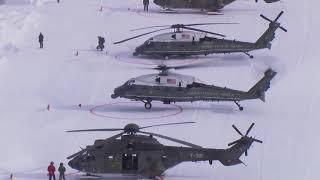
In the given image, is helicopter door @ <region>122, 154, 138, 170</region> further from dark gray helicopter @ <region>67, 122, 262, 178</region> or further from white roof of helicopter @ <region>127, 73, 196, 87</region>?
white roof of helicopter @ <region>127, 73, 196, 87</region>

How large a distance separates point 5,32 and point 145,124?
69.4ft

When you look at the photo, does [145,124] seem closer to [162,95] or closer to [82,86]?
[162,95]

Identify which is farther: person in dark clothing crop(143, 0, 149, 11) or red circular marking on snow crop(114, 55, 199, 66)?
person in dark clothing crop(143, 0, 149, 11)

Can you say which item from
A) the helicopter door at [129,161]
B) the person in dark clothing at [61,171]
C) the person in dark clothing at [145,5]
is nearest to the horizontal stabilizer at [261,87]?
the helicopter door at [129,161]

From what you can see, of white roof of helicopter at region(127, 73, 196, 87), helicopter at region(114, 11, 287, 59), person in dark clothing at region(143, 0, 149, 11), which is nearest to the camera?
white roof of helicopter at region(127, 73, 196, 87)

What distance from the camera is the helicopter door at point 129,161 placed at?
2165 centimetres

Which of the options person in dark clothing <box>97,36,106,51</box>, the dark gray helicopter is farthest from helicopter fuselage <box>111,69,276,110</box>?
person in dark clothing <box>97,36,106,51</box>

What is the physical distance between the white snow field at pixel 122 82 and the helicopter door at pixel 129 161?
5.95 feet

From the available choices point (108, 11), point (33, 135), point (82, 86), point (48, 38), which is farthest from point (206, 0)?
point (33, 135)

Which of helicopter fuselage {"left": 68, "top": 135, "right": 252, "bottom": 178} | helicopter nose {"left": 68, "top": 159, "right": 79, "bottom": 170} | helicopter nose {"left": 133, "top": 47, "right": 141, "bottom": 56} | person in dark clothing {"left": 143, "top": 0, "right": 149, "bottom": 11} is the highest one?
person in dark clothing {"left": 143, "top": 0, "right": 149, "bottom": 11}

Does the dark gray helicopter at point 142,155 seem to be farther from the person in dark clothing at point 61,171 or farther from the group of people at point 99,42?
the group of people at point 99,42

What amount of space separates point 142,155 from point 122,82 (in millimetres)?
16018

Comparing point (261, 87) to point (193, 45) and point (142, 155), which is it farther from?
point (193, 45)

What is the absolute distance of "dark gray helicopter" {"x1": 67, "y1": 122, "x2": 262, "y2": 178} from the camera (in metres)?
21.5
